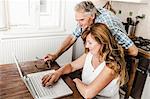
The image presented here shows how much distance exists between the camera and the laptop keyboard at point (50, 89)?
1.21 metres

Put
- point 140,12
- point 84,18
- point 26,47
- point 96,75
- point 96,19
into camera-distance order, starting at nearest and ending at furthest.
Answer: point 96,75 → point 84,18 → point 96,19 → point 140,12 → point 26,47

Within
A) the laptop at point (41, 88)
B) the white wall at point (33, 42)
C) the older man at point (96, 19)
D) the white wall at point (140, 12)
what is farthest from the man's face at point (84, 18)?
the white wall at point (33, 42)

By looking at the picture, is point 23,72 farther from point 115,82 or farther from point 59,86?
point 115,82

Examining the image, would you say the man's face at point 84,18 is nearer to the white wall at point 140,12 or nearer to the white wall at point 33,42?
the white wall at point 140,12

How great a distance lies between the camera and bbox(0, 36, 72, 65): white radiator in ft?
9.05

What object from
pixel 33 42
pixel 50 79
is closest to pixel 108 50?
pixel 50 79

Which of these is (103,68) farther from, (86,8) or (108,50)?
(86,8)

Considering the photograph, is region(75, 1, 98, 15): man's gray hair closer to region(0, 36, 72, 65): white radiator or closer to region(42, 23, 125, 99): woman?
region(42, 23, 125, 99): woman

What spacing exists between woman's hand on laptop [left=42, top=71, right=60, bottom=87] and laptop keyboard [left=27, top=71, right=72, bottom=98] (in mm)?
27

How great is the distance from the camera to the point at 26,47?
9.50 ft

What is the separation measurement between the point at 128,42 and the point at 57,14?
1.70 m

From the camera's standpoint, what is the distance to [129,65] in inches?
80.6

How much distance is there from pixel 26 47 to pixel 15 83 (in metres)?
1.62

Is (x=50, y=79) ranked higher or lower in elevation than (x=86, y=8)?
lower
